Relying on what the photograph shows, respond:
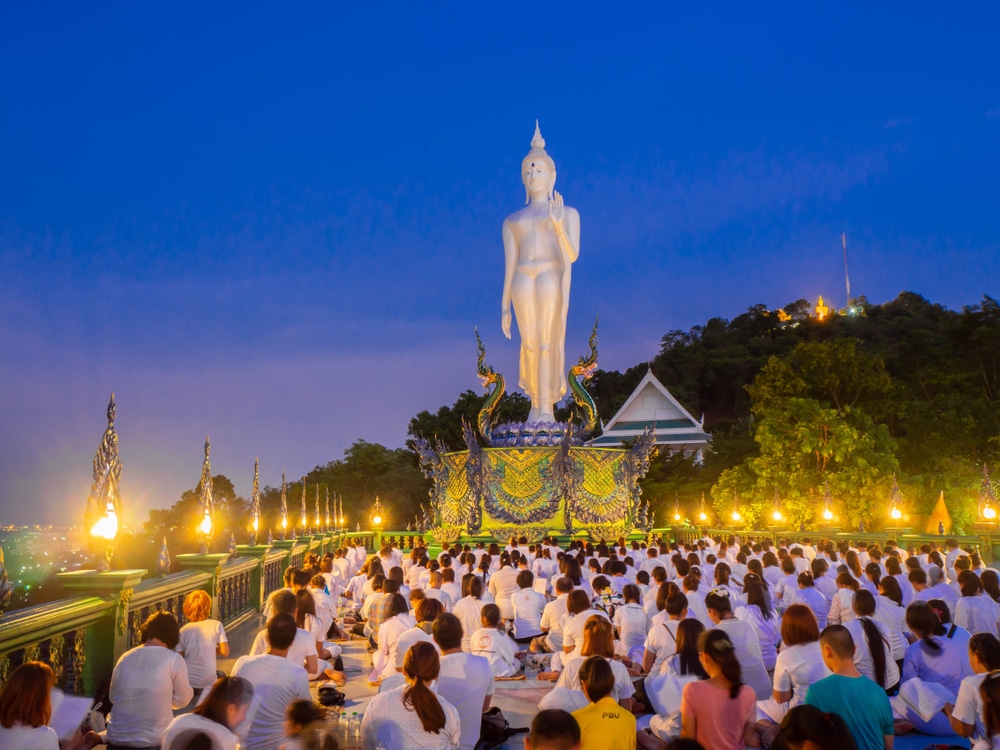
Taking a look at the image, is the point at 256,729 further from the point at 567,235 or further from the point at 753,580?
the point at 567,235

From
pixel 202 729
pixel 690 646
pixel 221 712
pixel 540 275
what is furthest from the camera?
pixel 540 275

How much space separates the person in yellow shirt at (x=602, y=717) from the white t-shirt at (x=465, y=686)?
4.61 feet

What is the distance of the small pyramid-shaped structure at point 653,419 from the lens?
46531mm

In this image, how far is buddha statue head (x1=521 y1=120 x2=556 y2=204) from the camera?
2767 centimetres

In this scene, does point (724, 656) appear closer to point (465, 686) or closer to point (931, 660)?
point (465, 686)

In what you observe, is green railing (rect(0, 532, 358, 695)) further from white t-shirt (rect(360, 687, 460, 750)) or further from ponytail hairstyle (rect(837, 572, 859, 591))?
ponytail hairstyle (rect(837, 572, 859, 591))

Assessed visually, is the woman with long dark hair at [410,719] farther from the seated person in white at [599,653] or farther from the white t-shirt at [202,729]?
the seated person in white at [599,653]

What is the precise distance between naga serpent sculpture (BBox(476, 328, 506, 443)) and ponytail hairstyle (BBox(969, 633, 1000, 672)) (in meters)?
21.4

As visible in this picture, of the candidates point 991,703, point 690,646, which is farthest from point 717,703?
point 991,703

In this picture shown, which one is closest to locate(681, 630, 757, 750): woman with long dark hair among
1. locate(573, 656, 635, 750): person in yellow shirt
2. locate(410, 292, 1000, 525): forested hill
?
locate(573, 656, 635, 750): person in yellow shirt

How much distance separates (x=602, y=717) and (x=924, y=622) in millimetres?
3512

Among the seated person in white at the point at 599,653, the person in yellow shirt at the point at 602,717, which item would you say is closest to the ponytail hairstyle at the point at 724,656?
the person in yellow shirt at the point at 602,717

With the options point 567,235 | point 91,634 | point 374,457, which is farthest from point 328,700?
point 374,457

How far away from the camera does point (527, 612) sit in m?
10.9
